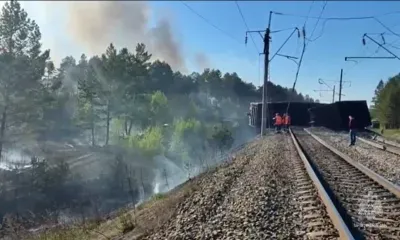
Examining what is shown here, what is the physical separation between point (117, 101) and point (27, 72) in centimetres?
2148

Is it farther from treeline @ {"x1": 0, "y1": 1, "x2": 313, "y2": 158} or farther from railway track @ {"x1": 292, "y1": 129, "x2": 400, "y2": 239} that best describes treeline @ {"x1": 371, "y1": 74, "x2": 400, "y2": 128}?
railway track @ {"x1": 292, "y1": 129, "x2": 400, "y2": 239}

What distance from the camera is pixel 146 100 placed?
66.8 meters

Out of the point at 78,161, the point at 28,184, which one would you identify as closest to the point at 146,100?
the point at 78,161

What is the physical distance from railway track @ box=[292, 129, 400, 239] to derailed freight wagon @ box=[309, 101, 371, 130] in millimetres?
33161

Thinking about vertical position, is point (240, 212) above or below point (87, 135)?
above

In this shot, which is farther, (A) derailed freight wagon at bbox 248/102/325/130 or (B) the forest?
(A) derailed freight wagon at bbox 248/102/325/130

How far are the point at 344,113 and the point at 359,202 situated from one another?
131 ft

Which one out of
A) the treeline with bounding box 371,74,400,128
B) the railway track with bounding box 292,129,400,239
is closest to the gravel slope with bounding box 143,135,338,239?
the railway track with bounding box 292,129,400,239

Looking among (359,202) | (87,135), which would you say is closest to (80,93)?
(87,135)

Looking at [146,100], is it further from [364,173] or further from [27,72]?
[364,173]

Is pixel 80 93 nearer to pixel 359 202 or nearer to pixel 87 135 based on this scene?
pixel 87 135

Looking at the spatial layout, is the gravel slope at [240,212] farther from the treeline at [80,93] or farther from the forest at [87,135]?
the treeline at [80,93]

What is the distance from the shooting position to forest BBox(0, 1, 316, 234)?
3538cm

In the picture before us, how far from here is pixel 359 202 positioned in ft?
28.6
